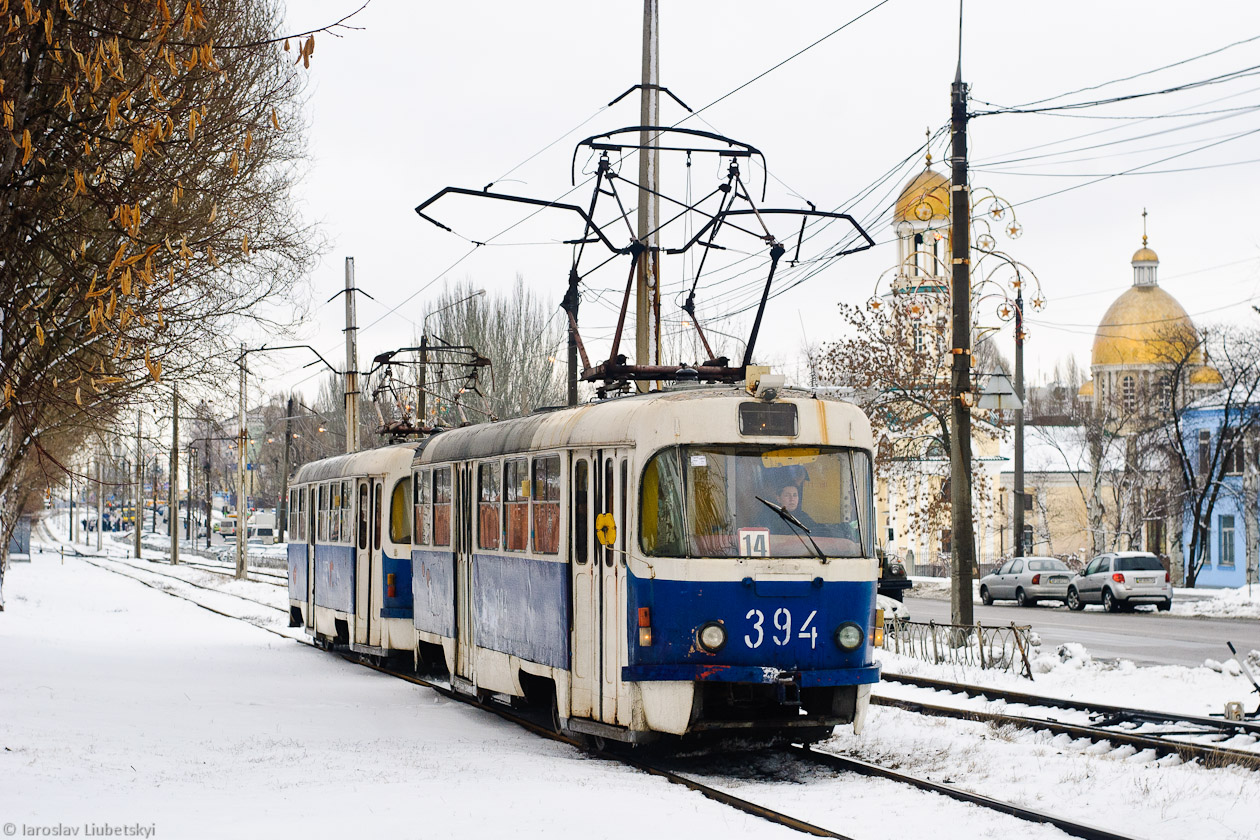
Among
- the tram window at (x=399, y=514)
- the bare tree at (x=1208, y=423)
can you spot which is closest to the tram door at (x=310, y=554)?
the tram window at (x=399, y=514)

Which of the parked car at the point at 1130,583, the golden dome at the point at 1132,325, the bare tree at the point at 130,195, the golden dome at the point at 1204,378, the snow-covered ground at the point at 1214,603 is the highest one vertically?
the golden dome at the point at 1132,325

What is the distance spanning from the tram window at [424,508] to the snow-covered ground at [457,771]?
1.80 meters

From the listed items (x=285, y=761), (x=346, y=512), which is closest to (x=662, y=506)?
(x=285, y=761)

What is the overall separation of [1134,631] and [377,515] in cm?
1378

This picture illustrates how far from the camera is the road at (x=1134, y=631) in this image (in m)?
20.4

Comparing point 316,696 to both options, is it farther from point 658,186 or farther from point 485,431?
point 658,186

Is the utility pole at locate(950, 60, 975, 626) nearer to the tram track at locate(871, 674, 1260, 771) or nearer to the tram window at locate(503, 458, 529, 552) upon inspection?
the tram track at locate(871, 674, 1260, 771)

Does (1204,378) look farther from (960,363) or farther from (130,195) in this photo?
(130,195)

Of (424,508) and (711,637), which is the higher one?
(424,508)

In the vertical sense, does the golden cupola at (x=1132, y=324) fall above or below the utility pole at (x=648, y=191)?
above

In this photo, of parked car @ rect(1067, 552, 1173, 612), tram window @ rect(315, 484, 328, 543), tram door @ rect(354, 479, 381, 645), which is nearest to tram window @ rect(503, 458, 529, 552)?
tram door @ rect(354, 479, 381, 645)

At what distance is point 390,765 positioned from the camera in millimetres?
10453

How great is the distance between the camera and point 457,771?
1020 cm

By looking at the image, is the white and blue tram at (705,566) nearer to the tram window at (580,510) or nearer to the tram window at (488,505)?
the tram window at (580,510)
